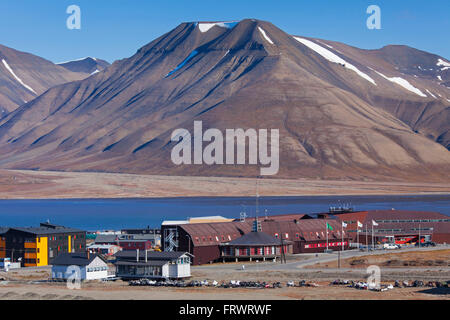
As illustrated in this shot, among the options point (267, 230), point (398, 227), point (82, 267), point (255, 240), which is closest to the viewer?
point (82, 267)

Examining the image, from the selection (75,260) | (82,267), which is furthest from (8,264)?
(82,267)

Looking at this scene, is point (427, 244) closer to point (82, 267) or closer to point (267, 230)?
point (267, 230)

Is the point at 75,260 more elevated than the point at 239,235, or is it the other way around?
the point at 239,235

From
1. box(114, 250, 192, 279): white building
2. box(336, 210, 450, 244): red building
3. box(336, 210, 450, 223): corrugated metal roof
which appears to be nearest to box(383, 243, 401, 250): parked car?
box(336, 210, 450, 244): red building

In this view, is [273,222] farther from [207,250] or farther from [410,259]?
[410,259]

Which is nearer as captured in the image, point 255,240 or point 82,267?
point 82,267

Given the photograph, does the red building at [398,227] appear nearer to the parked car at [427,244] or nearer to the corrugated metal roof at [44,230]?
the parked car at [427,244]
